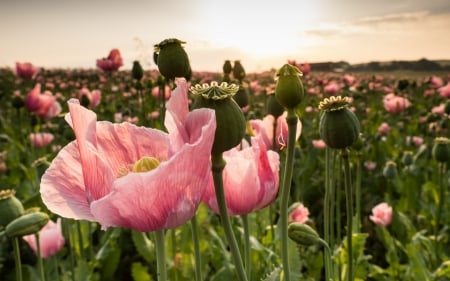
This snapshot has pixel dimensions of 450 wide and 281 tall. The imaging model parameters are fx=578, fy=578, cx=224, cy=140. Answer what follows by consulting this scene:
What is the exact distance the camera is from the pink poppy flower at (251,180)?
0.92m

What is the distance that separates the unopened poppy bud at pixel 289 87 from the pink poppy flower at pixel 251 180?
27 centimetres

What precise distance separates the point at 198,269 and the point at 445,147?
146 cm

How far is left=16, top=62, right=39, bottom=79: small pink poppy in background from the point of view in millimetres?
4203

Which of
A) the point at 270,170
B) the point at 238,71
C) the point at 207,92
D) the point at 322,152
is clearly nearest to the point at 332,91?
the point at 322,152

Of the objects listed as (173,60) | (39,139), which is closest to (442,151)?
(173,60)

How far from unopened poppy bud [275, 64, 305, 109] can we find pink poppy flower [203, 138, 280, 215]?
10.7 inches

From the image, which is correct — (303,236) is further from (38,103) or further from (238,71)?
(38,103)

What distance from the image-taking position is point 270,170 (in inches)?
37.2

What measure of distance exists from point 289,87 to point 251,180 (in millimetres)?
312

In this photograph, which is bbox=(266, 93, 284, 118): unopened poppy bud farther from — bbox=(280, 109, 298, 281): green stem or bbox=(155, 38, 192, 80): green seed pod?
bbox=(280, 109, 298, 281): green stem

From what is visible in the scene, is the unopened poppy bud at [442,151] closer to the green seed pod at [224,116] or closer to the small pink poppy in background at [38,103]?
the green seed pod at [224,116]

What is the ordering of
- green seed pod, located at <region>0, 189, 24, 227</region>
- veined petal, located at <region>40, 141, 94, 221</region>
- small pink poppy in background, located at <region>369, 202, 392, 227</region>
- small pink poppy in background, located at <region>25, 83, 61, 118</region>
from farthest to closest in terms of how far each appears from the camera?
small pink poppy in background, located at <region>25, 83, 61, 118</region> → small pink poppy in background, located at <region>369, 202, 392, 227</region> → green seed pod, located at <region>0, 189, 24, 227</region> → veined petal, located at <region>40, 141, 94, 221</region>

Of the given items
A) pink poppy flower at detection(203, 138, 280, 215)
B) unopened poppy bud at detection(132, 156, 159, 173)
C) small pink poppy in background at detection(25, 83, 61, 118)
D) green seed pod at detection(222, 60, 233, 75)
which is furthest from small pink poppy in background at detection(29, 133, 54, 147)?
unopened poppy bud at detection(132, 156, 159, 173)

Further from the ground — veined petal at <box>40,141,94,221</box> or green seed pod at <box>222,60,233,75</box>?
green seed pod at <box>222,60,233,75</box>
